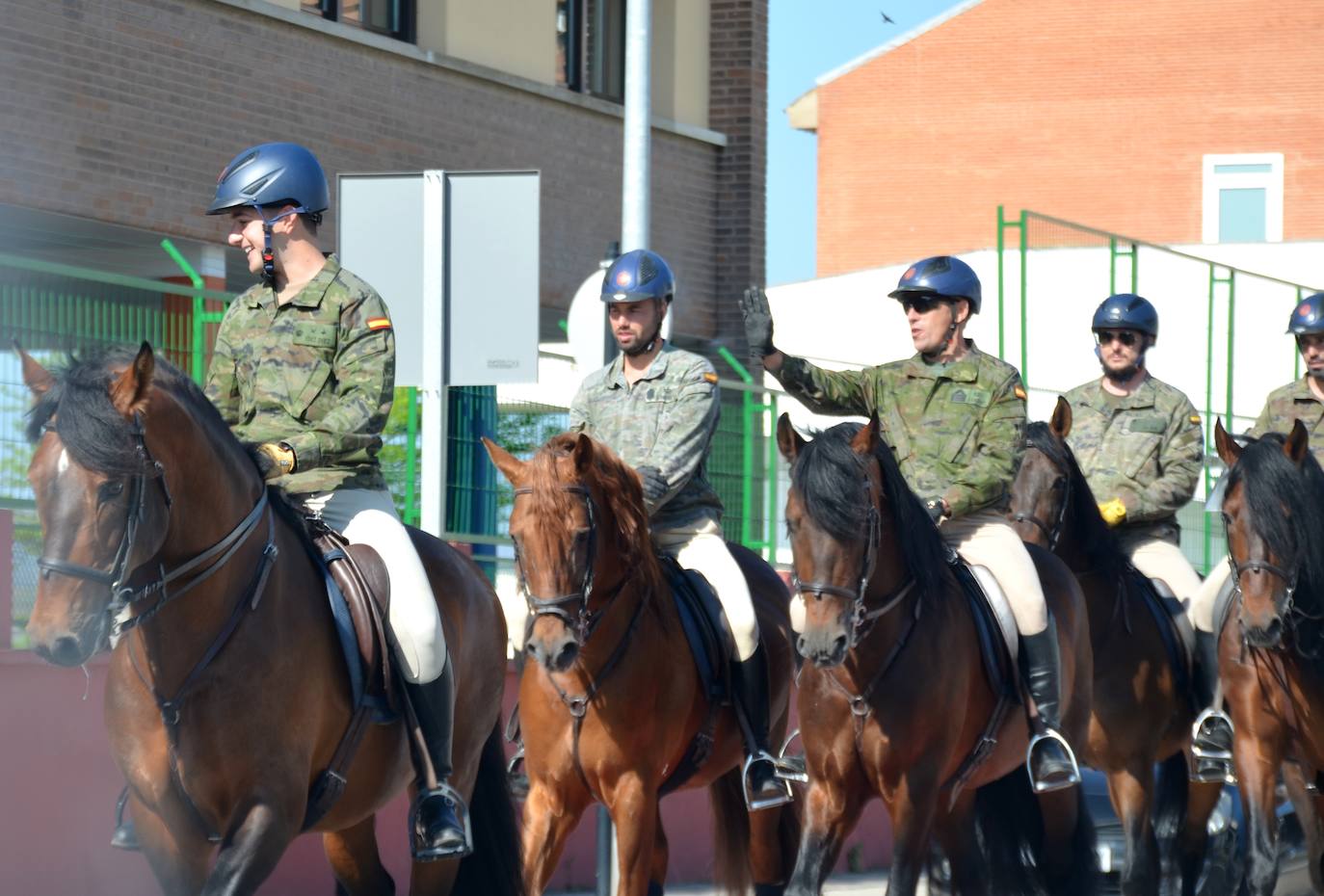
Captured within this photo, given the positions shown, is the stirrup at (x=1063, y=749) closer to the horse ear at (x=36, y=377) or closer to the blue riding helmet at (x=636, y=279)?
the blue riding helmet at (x=636, y=279)

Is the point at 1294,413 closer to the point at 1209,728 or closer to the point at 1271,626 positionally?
the point at 1209,728

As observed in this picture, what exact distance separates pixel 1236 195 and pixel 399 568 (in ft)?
130

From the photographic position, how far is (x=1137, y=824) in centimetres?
1063

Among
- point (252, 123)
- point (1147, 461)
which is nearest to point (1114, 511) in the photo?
point (1147, 461)

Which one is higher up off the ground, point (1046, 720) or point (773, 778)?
point (1046, 720)

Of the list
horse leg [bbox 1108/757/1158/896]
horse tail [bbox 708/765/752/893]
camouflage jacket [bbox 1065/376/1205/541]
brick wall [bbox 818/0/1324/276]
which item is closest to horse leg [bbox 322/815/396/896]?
horse tail [bbox 708/765/752/893]

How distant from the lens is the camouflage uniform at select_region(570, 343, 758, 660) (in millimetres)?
8789

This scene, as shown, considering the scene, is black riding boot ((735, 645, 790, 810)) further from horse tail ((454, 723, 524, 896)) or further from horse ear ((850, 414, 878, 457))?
horse ear ((850, 414, 878, 457))

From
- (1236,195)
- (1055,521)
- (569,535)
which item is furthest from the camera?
(1236,195)

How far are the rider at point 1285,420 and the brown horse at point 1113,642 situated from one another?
274mm

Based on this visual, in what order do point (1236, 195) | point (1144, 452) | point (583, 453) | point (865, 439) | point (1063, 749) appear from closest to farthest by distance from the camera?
point (583, 453) < point (865, 439) < point (1063, 749) < point (1144, 452) < point (1236, 195)

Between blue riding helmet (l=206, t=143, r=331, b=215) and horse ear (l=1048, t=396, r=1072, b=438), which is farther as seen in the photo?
horse ear (l=1048, t=396, r=1072, b=438)

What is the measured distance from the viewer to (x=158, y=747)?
6336 mm

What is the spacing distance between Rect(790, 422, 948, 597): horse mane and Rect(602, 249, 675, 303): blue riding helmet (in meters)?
1.13
